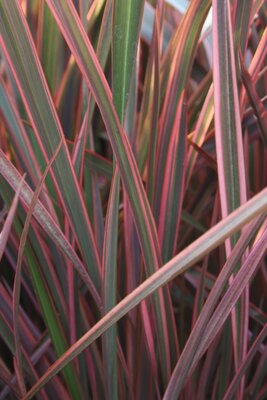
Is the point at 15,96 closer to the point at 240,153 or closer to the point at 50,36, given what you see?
the point at 50,36

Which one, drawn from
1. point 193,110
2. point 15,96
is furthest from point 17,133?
point 193,110

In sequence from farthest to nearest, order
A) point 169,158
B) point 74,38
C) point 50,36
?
1. point 50,36
2. point 169,158
3. point 74,38

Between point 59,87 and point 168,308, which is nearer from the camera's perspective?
point 168,308

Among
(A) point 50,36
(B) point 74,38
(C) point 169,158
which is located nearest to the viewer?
(B) point 74,38

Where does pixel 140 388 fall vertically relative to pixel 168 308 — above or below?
below

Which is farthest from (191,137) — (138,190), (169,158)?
(138,190)

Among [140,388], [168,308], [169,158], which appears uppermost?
[169,158]

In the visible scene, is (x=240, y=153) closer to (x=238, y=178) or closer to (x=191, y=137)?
(x=238, y=178)
